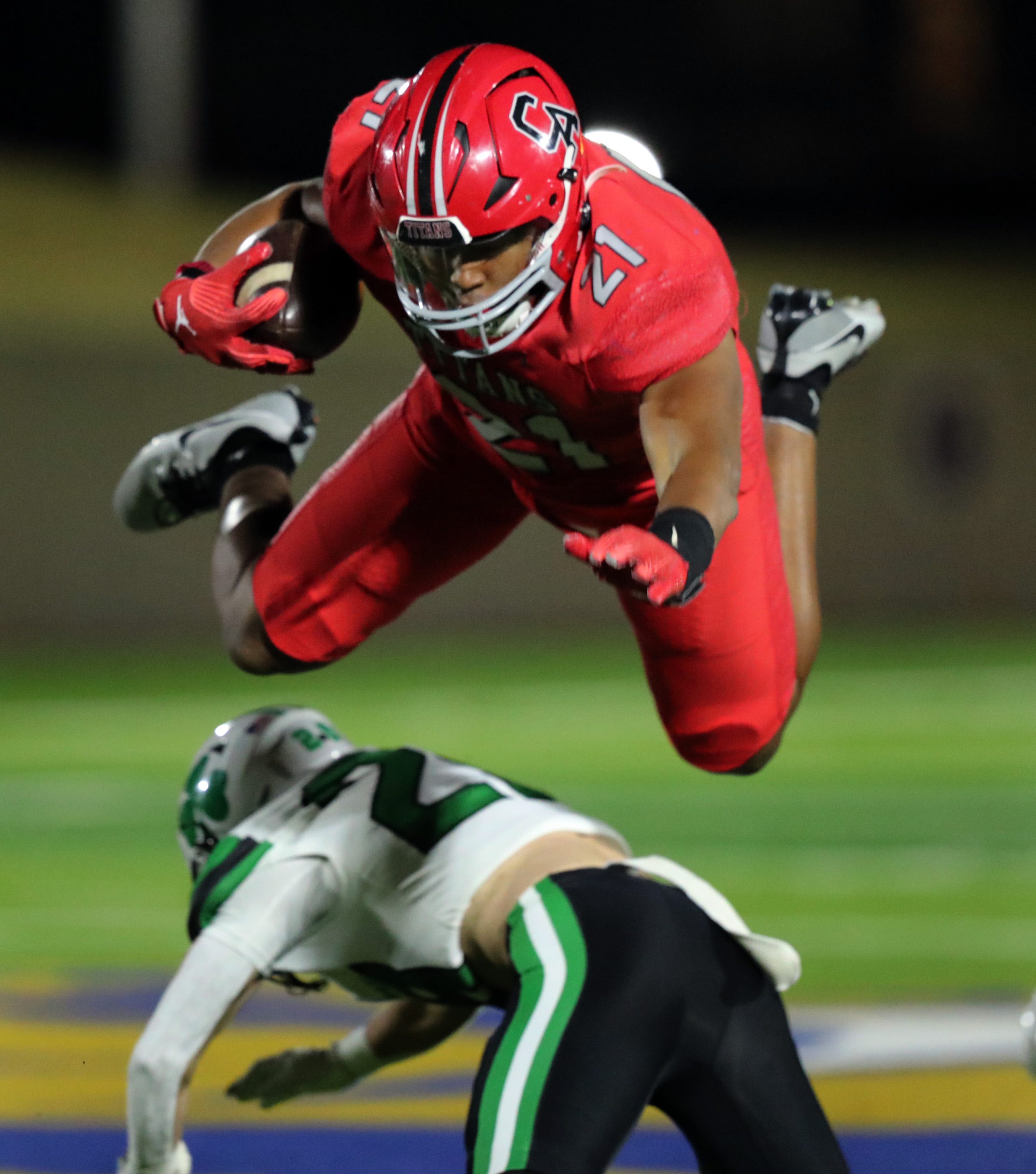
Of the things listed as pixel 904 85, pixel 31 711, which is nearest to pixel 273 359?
pixel 31 711

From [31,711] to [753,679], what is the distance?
5.76 m

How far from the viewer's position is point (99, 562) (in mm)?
10516

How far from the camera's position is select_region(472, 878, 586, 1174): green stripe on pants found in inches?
72.1

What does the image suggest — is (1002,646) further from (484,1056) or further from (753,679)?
(484,1056)

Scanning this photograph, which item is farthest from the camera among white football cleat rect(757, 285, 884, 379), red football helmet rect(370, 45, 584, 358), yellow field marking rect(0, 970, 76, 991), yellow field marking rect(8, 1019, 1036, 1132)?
yellow field marking rect(0, 970, 76, 991)

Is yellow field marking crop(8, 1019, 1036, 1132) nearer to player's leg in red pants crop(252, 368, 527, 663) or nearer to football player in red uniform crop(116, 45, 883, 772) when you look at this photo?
football player in red uniform crop(116, 45, 883, 772)

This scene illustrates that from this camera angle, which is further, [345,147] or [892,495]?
[892,495]

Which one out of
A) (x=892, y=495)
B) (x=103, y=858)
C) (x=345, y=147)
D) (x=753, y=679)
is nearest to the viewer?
(x=345, y=147)

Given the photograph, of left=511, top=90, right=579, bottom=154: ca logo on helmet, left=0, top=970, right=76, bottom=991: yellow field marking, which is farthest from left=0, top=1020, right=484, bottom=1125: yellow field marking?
left=511, top=90, right=579, bottom=154: ca logo on helmet

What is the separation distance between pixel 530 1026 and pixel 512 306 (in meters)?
0.87

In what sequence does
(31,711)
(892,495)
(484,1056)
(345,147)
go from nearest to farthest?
(484,1056)
(345,147)
(31,711)
(892,495)

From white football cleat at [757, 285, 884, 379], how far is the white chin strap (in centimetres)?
94

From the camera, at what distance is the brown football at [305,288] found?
2.63 meters

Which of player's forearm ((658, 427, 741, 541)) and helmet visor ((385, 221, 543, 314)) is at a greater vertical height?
helmet visor ((385, 221, 543, 314))
